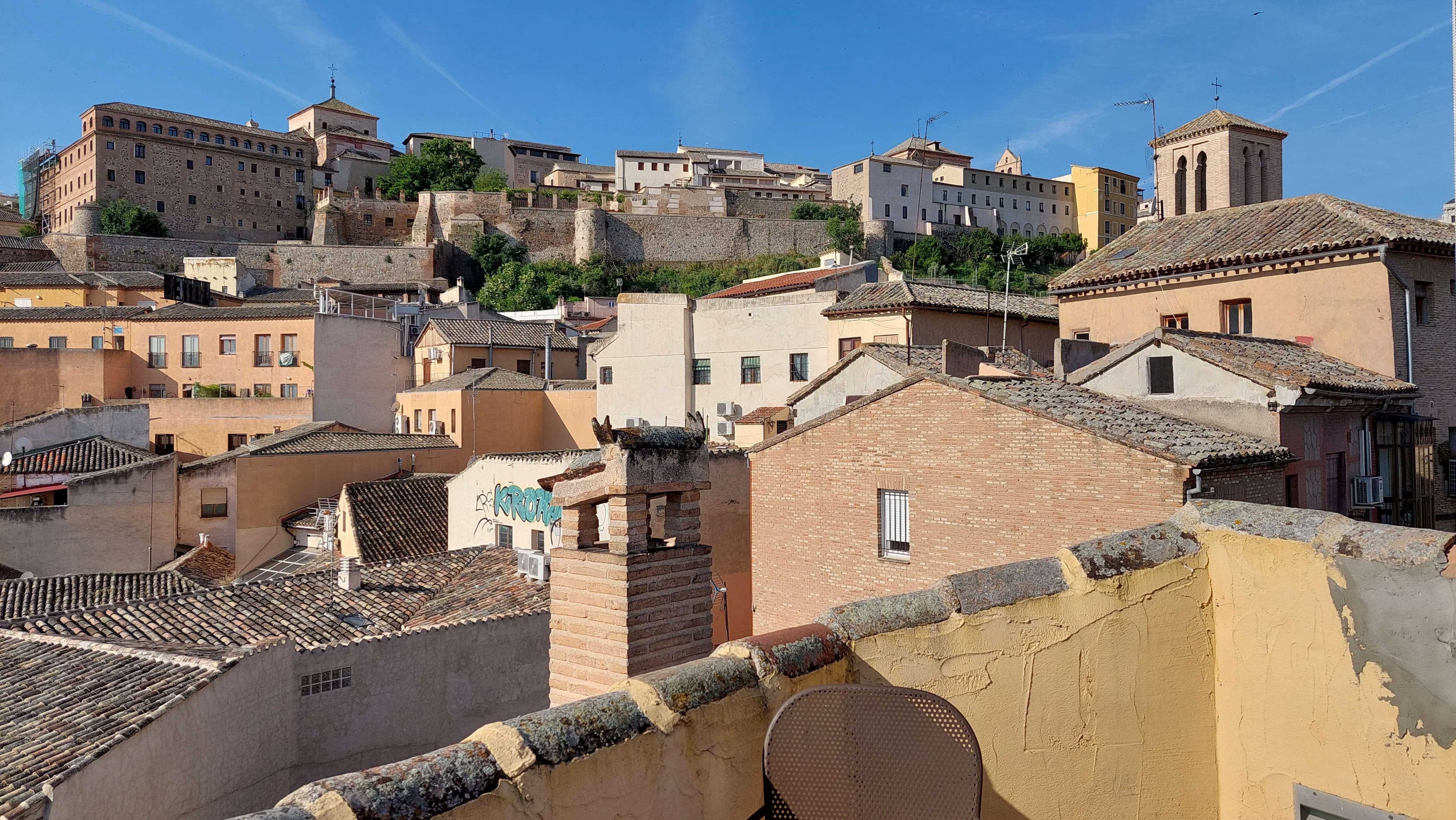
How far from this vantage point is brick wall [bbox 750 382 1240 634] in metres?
10.5

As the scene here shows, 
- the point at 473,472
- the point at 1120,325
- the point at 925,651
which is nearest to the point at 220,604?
the point at 473,472

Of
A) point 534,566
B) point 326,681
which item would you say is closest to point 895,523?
point 534,566

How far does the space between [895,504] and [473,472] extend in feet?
37.9

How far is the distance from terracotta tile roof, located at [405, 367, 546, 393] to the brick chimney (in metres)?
24.9

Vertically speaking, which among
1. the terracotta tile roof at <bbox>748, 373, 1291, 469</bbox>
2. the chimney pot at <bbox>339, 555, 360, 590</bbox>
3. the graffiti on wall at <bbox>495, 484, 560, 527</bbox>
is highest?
the terracotta tile roof at <bbox>748, 373, 1291, 469</bbox>

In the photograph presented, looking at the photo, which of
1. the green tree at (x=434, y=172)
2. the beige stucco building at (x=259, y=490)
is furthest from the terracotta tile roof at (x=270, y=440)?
the green tree at (x=434, y=172)

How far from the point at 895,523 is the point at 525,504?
962 cm

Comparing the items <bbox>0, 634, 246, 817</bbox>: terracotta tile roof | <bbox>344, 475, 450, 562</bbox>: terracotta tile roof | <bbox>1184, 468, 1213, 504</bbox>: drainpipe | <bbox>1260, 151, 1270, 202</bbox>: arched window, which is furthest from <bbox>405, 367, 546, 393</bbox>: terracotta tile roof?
<bbox>1184, 468, 1213, 504</bbox>: drainpipe

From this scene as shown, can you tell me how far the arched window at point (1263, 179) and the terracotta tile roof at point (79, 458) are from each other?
2915cm

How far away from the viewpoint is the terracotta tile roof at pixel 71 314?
36.8 m

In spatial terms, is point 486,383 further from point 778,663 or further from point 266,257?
point 266,257

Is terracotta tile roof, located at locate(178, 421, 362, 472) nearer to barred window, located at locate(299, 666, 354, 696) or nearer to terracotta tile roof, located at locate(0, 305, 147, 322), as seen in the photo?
terracotta tile roof, located at locate(0, 305, 147, 322)

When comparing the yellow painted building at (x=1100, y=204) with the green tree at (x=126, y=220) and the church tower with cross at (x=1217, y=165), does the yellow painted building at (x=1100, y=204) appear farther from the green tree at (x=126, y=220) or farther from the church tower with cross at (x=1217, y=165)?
the green tree at (x=126, y=220)

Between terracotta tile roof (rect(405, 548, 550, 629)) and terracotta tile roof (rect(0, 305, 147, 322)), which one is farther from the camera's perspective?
terracotta tile roof (rect(0, 305, 147, 322))
